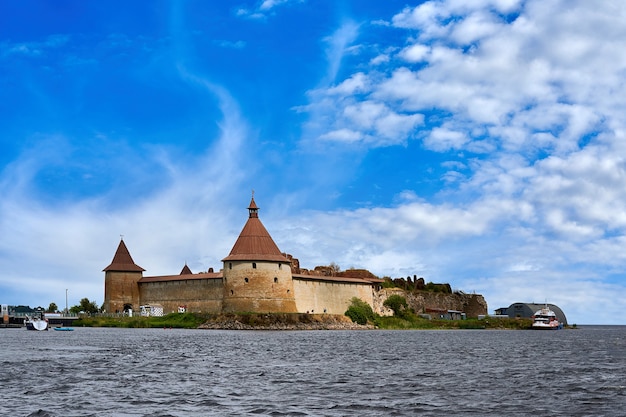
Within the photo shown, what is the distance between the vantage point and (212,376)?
1981 centimetres

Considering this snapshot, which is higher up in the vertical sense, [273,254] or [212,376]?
[273,254]

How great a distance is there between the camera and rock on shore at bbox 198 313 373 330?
61594mm

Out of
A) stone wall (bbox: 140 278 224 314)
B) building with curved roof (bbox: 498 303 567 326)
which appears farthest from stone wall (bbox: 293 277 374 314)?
building with curved roof (bbox: 498 303 567 326)

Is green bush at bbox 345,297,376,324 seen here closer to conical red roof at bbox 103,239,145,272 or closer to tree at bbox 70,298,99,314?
conical red roof at bbox 103,239,145,272

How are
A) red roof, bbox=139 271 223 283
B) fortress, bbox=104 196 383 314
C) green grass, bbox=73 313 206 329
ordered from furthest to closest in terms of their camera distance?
red roof, bbox=139 271 223 283
fortress, bbox=104 196 383 314
green grass, bbox=73 313 206 329

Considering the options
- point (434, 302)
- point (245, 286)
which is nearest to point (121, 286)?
point (245, 286)

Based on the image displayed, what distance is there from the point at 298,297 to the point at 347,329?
17.6 feet

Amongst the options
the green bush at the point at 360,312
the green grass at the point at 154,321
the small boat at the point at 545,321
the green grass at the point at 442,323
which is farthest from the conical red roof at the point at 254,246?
the small boat at the point at 545,321

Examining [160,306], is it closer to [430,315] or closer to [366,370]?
[430,315]

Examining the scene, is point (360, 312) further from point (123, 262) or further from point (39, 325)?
point (39, 325)

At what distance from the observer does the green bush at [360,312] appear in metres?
71.6

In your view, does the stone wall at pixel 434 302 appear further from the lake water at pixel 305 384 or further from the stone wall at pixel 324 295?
the lake water at pixel 305 384

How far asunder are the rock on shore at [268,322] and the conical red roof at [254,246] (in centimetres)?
540

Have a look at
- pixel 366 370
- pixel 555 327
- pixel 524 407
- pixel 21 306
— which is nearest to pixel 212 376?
pixel 366 370
